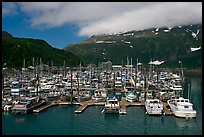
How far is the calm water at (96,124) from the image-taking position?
23.7 m

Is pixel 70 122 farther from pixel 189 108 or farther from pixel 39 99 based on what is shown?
pixel 189 108

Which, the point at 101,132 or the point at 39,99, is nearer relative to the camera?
the point at 101,132

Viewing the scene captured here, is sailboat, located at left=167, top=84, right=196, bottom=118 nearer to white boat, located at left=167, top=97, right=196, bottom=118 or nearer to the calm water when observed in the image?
white boat, located at left=167, top=97, right=196, bottom=118

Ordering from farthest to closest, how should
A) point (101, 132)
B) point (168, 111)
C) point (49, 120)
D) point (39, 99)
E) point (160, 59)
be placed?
point (160, 59) → point (39, 99) → point (168, 111) → point (49, 120) → point (101, 132)

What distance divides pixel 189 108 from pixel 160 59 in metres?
175

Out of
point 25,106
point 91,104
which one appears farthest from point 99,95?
point 25,106

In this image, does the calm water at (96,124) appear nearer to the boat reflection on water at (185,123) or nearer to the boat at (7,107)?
the boat reflection on water at (185,123)

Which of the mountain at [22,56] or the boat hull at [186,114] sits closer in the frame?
the boat hull at [186,114]

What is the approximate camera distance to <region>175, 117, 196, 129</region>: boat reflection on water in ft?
82.8

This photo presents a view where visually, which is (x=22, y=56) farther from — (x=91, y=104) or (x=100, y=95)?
(x=91, y=104)

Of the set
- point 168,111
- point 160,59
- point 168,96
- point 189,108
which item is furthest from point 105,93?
point 160,59

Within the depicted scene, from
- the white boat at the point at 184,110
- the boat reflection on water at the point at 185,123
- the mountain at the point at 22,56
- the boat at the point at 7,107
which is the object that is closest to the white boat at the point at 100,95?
the boat at the point at 7,107

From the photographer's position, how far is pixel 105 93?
134 ft

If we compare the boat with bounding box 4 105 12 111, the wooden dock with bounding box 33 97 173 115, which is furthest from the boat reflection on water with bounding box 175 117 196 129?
the boat with bounding box 4 105 12 111
